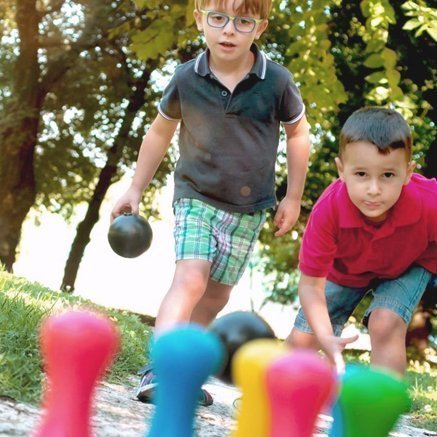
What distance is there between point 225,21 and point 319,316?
1434 mm

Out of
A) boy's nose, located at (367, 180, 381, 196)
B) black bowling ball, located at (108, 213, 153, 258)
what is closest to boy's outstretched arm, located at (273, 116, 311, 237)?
black bowling ball, located at (108, 213, 153, 258)

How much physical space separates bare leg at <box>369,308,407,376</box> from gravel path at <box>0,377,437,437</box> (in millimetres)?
380

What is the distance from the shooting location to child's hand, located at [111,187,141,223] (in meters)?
3.90

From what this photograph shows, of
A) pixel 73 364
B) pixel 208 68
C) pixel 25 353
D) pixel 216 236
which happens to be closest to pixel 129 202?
pixel 216 236

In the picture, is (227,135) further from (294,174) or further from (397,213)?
(397,213)

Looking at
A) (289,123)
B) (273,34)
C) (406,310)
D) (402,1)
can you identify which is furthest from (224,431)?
(273,34)

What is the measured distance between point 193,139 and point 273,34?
9554 mm

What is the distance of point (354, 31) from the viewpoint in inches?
468

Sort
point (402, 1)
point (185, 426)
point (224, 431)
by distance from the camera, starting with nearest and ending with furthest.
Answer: point (185, 426) < point (224, 431) < point (402, 1)

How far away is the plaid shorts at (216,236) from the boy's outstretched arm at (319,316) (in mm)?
465

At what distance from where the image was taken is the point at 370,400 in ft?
4.87

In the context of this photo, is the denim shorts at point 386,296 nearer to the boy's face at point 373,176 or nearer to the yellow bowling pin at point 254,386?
the boy's face at point 373,176

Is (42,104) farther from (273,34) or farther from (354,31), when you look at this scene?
(354,31)

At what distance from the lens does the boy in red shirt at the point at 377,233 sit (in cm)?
321
